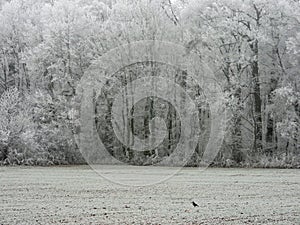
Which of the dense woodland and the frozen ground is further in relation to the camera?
the dense woodland

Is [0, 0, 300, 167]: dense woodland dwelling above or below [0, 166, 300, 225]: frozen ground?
above

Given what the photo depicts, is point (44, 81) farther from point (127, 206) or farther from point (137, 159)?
point (127, 206)

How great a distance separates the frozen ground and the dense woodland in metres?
9.98

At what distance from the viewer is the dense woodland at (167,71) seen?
3612cm

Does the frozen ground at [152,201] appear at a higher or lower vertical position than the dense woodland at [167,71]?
lower

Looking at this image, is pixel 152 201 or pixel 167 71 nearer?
pixel 152 201

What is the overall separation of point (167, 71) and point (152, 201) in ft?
71.3

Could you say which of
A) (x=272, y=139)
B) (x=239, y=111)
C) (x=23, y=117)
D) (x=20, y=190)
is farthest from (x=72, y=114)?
(x=20, y=190)

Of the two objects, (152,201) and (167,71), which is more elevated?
(167,71)

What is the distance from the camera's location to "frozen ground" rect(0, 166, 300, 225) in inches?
540

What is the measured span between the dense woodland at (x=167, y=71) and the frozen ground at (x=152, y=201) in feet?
32.7

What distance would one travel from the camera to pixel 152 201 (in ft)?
57.4

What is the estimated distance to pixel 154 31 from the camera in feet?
128

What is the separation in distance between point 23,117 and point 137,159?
902 centimetres
